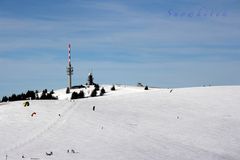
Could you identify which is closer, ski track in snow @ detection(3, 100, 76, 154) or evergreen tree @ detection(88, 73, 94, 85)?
ski track in snow @ detection(3, 100, 76, 154)

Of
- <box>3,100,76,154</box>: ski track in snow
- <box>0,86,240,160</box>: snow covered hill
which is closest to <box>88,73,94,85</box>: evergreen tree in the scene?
<box>0,86,240,160</box>: snow covered hill

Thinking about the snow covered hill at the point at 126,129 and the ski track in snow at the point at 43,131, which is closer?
the snow covered hill at the point at 126,129

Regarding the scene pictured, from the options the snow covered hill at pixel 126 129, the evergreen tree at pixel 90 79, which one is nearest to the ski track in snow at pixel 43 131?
the snow covered hill at pixel 126 129

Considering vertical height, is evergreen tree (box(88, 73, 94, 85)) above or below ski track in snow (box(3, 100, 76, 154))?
above

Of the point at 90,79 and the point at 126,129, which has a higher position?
the point at 90,79

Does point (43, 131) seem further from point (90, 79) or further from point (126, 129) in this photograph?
point (90, 79)

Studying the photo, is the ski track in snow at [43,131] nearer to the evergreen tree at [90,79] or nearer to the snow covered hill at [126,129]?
the snow covered hill at [126,129]

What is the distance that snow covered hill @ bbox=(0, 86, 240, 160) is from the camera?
164 feet

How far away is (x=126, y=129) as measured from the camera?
61094mm

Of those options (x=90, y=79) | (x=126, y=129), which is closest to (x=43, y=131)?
(x=126, y=129)

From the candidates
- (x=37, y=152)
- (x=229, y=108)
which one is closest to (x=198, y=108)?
(x=229, y=108)

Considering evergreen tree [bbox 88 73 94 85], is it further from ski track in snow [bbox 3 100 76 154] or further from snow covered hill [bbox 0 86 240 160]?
ski track in snow [bbox 3 100 76 154]

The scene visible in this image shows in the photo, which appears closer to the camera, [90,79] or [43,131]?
[43,131]

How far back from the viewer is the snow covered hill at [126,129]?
5009cm
